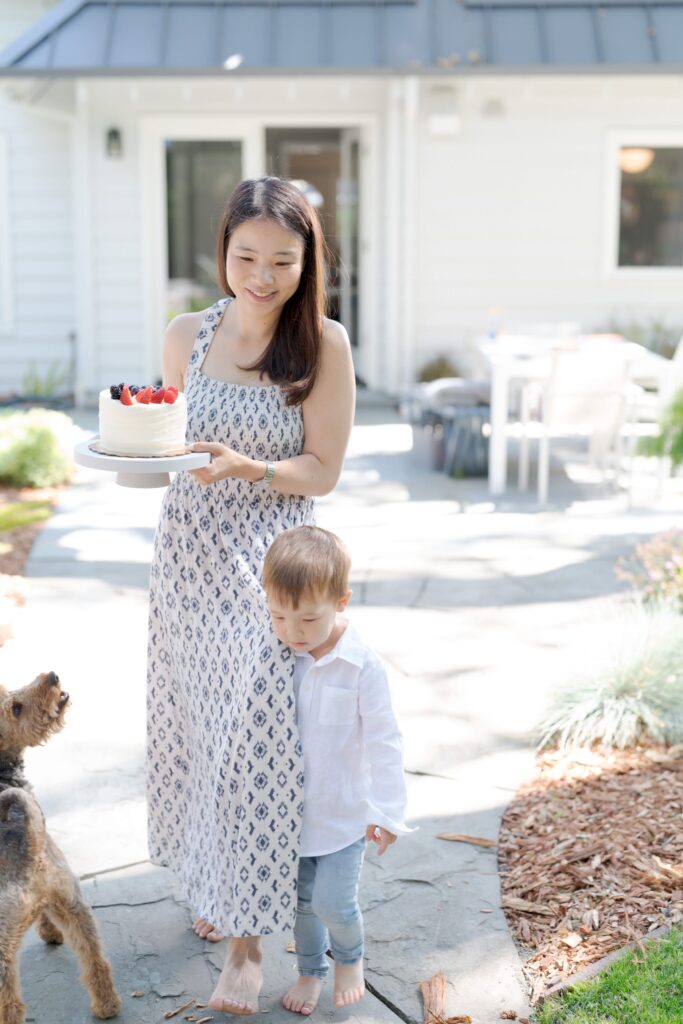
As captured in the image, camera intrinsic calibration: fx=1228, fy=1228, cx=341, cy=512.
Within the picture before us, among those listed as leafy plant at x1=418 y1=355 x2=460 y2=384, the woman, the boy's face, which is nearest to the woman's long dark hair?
the woman

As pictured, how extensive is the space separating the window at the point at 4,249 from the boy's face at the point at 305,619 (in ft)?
36.1

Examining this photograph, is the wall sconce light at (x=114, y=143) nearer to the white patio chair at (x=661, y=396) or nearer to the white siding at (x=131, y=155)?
the white siding at (x=131, y=155)

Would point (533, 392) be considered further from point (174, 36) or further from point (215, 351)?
point (215, 351)

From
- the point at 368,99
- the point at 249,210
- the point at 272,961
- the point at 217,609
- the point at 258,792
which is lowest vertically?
the point at 272,961

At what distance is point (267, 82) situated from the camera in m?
11.9

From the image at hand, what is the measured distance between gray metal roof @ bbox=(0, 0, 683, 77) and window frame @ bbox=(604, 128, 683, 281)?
3.71ft

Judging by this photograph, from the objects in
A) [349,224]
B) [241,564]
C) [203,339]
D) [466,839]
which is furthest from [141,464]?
[349,224]

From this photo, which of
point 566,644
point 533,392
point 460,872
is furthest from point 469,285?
point 460,872

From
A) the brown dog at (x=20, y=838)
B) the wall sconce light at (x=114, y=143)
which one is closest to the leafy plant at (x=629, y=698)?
the brown dog at (x=20, y=838)

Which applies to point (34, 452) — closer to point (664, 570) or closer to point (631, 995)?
point (664, 570)

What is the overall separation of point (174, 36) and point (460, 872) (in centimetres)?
937

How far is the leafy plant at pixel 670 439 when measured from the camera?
4512 mm

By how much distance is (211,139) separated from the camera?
12.3m

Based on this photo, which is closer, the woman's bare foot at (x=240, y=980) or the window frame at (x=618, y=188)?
the woman's bare foot at (x=240, y=980)
